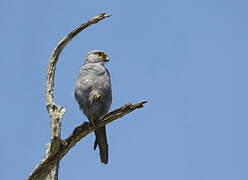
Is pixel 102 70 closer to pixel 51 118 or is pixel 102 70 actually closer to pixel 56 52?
pixel 56 52

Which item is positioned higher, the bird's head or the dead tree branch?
the bird's head

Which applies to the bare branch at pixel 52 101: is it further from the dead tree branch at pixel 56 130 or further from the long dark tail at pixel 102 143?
the long dark tail at pixel 102 143

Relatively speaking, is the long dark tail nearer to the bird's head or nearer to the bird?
the bird

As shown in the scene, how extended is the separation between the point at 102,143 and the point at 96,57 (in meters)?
1.60

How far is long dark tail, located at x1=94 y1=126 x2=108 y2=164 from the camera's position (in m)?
6.38

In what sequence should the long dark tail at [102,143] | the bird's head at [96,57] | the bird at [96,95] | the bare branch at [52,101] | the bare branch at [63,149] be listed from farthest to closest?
the bird's head at [96,57] → the long dark tail at [102,143] → the bird at [96,95] → the bare branch at [63,149] → the bare branch at [52,101]

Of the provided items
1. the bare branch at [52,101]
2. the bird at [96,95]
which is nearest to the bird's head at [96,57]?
the bird at [96,95]

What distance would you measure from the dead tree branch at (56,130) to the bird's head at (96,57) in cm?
125

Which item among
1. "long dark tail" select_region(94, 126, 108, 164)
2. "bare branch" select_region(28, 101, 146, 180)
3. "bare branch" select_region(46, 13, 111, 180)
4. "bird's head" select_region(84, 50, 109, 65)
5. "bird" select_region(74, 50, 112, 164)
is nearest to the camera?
"bare branch" select_region(46, 13, 111, 180)

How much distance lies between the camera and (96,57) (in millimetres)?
6891

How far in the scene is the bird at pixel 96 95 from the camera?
6.28m

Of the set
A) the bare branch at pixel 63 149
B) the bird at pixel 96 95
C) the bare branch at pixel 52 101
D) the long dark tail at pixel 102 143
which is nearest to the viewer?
the bare branch at pixel 52 101

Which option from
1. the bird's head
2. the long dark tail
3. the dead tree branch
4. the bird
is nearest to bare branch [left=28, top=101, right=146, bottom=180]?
the dead tree branch

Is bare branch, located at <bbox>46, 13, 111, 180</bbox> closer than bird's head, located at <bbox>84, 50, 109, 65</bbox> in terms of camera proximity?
Yes
